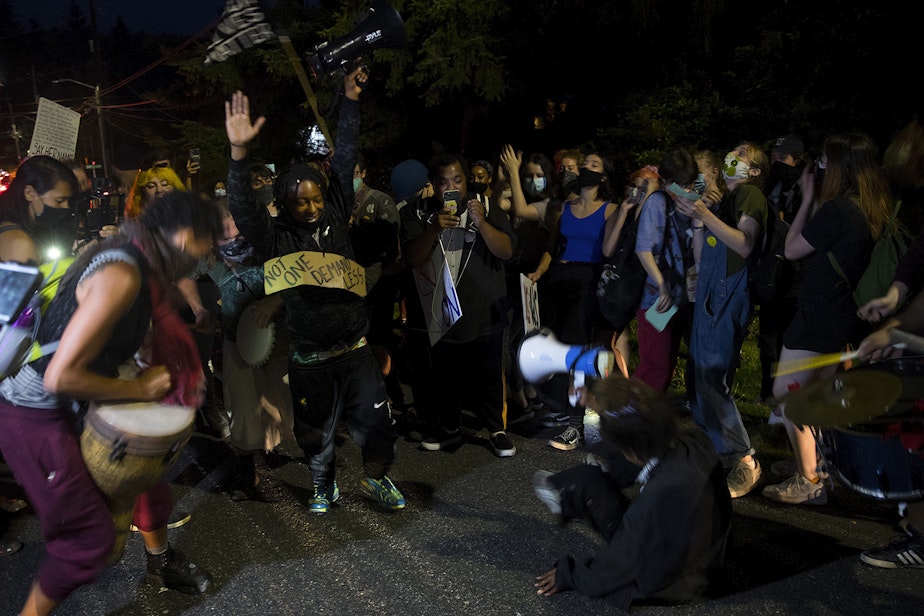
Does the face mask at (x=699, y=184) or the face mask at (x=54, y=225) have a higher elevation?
the face mask at (x=54, y=225)

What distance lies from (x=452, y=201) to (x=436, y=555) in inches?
81.7

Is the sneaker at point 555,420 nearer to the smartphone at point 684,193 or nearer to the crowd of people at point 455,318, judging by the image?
the crowd of people at point 455,318

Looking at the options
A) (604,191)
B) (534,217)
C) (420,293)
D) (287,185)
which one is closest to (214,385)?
(420,293)

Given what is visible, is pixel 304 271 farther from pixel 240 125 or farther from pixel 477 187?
pixel 477 187

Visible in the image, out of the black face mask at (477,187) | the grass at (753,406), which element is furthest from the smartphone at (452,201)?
the grass at (753,406)

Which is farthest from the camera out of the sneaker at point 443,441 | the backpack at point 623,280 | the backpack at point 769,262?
the sneaker at point 443,441

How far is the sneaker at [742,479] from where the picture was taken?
14.5 feet

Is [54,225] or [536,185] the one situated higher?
[54,225]

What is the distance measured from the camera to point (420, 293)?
5.23 meters

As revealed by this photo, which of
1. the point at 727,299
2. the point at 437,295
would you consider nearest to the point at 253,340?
the point at 437,295

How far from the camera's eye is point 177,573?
3521 mm

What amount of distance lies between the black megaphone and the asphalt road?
2.47 meters

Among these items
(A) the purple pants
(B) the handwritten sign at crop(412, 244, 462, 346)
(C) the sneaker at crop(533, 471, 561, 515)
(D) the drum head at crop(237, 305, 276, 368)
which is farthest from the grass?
(A) the purple pants

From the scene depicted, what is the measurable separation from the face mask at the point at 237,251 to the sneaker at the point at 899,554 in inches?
142
